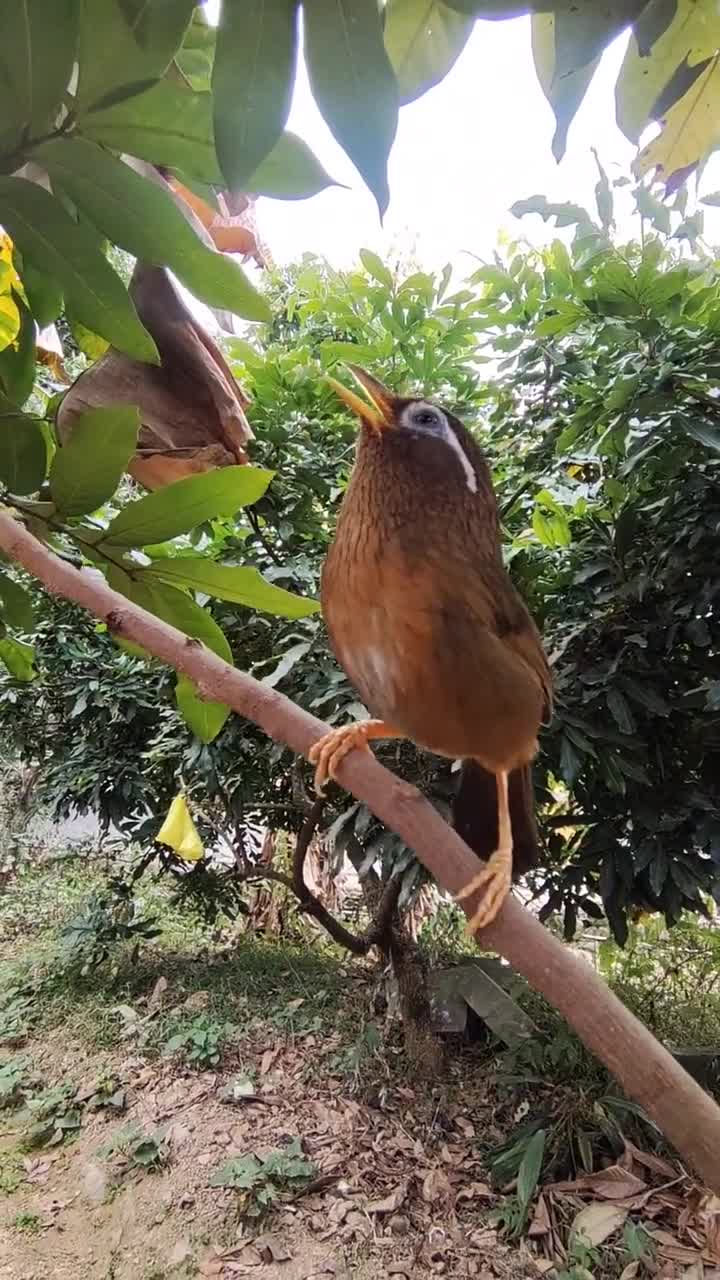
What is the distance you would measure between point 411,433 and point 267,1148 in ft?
6.55

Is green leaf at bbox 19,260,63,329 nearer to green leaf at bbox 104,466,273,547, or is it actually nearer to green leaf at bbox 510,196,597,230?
green leaf at bbox 104,466,273,547

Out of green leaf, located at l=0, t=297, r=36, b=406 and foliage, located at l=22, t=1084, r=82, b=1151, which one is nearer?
green leaf, located at l=0, t=297, r=36, b=406

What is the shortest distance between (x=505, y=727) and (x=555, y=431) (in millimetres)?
1261

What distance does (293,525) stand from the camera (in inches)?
78.1

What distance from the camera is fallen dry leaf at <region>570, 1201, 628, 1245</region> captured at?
5.57 ft

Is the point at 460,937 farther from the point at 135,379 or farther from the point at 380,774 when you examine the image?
the point at 135,379

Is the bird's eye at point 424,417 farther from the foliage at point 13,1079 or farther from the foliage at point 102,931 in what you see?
the foliage at point 102,931

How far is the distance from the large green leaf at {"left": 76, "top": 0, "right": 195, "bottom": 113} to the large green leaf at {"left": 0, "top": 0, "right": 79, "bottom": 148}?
0.08 feet

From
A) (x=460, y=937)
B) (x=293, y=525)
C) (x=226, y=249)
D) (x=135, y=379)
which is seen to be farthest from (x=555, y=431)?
(x=460, y=937)

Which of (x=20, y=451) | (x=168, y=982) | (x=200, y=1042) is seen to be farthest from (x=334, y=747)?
(x=168, y=982)

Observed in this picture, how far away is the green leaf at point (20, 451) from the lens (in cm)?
73

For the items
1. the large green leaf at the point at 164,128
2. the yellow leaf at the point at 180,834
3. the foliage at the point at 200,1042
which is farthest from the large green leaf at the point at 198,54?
the foliage at the point at 200,1042

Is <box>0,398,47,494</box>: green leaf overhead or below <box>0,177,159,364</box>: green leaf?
below

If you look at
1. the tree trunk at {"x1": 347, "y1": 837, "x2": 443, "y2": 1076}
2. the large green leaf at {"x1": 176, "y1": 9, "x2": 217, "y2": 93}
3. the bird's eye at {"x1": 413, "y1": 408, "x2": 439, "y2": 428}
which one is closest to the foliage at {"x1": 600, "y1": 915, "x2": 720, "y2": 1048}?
the tree trunk at {"x1": 347, "y1": 837, "x2": 443, "y2": 1076}
